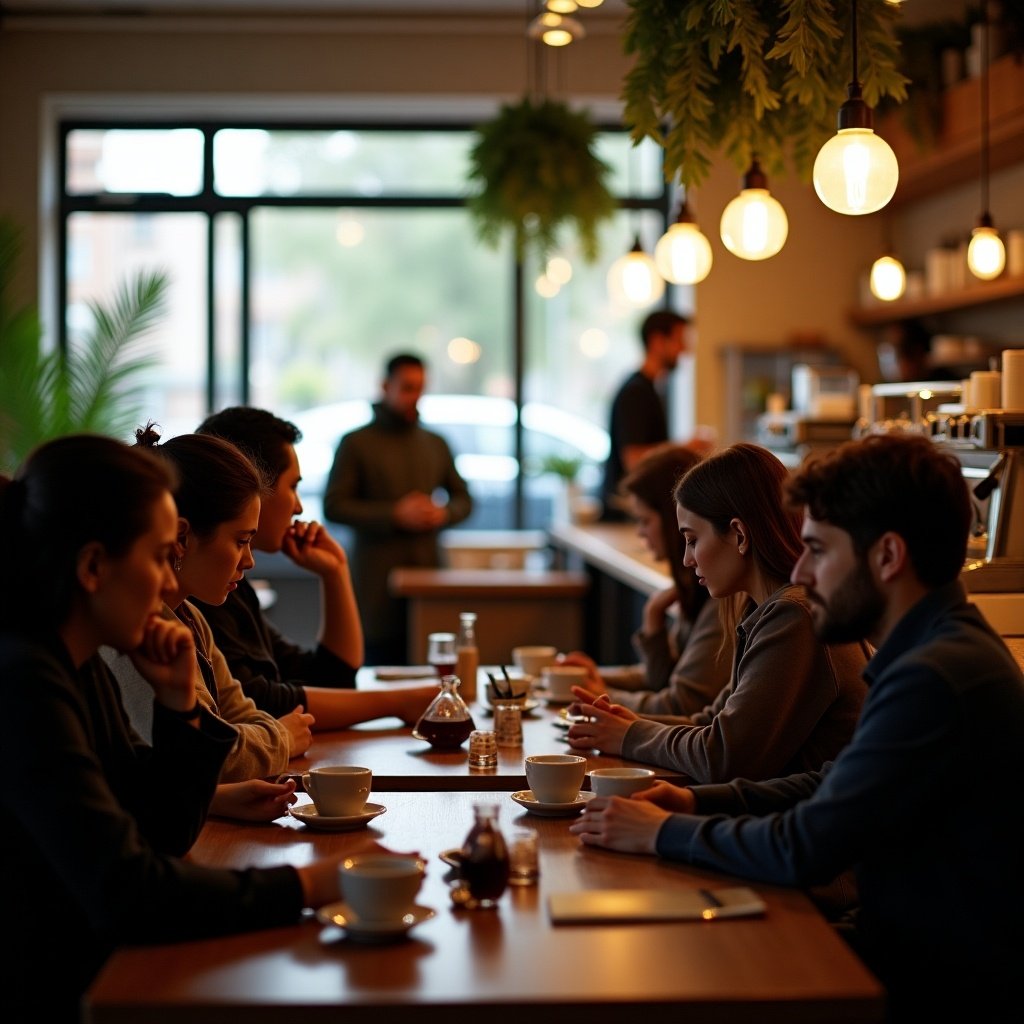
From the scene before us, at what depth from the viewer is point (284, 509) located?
10.1 ft

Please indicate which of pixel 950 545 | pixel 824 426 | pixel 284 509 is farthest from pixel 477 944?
pixel 824 426

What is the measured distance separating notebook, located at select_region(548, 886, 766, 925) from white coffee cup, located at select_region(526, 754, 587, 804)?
1.24 ft

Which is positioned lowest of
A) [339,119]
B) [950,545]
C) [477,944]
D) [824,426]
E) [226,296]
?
[477,944]

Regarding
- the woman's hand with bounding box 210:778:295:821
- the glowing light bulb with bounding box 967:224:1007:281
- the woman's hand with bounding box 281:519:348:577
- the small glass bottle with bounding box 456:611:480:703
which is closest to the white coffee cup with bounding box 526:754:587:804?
the woman's hand with bounding box 210:778:295:821

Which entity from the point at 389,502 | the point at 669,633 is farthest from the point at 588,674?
the point at 389,502

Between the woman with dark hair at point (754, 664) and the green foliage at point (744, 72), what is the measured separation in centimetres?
84

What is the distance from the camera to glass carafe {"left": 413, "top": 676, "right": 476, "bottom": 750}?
2594 mm

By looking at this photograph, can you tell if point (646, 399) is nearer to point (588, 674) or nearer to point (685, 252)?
point (685, 252)

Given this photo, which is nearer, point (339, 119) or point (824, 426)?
point (824, 426)

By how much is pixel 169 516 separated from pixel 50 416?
17.6ft

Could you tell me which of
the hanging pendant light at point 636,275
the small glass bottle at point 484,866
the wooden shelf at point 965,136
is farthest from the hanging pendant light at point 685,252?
the small glass bottle at point 484,866

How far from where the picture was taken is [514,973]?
4.73 ft

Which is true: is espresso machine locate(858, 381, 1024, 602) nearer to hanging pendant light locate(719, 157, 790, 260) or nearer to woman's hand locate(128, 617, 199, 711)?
hanging pendant light locate(719, 157, 790, 260)

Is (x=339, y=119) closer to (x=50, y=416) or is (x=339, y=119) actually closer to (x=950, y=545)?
(x=50, y=416)
